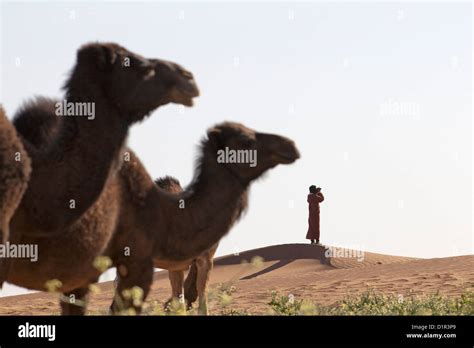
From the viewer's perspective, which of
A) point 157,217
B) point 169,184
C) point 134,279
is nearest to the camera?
point 134,279

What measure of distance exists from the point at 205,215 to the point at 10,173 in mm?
2798

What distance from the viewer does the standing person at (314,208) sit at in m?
23.2

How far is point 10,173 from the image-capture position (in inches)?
265

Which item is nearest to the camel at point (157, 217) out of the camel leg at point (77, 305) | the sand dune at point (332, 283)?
the camel leg at point (77, 305)

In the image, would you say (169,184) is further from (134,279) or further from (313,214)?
(313,214)

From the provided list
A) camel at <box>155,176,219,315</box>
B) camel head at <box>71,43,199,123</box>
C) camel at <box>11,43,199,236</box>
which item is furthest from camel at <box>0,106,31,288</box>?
camel at <box>155,176,219,315</box>

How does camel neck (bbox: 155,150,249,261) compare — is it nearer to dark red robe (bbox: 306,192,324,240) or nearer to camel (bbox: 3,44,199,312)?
camel (bbox: 3,44,199,312)

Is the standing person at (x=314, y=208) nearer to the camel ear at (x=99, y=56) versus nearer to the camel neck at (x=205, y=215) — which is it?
the camel neck at (x=205, y=215)

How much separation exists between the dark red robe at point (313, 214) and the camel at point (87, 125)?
1509 cm

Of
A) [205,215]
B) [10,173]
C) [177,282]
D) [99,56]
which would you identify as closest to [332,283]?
[177,282]

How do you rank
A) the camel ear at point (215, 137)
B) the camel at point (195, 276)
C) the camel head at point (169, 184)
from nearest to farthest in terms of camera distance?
the camel ear at point (215, 137) < the camel head at point (169, 184) < the camel at point (195, 276)
